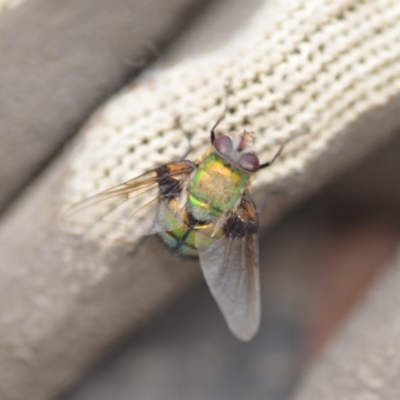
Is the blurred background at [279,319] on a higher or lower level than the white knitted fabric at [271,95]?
lower

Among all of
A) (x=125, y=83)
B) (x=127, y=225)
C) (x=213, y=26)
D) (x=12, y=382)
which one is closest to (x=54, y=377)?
(x=12, y=382)

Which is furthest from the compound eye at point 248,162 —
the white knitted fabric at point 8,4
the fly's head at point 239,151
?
the white knitted fabric at point 8,4

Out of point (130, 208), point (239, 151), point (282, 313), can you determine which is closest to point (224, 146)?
point (239, 151)

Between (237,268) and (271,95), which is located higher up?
(271,95)

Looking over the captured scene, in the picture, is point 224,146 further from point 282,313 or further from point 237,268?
point 282,313

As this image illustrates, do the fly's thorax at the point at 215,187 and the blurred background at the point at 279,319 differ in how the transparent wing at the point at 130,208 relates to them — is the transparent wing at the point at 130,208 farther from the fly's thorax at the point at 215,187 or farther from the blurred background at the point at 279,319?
the blurred background at the point at 279,319

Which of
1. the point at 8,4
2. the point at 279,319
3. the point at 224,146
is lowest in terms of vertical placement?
the point at 279,319

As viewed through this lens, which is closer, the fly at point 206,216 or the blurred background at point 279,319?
the fly at point 206,216

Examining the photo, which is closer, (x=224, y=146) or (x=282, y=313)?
(x=224, y=146)
